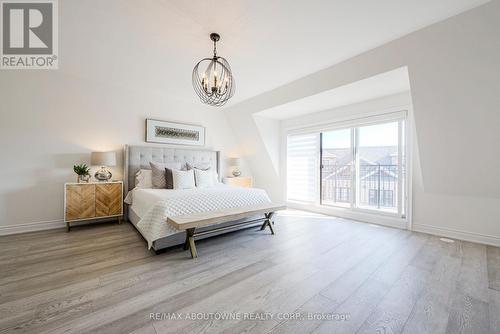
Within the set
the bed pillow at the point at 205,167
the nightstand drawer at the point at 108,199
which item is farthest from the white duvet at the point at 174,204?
the bed pillow at the point at 205,167

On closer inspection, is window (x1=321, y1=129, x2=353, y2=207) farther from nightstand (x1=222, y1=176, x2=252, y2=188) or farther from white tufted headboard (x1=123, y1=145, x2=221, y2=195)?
white tufted headboard (x1=123, y1=145, x2=221, y2=195)

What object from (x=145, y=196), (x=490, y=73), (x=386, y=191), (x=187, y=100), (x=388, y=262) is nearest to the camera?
(x=490, y=73)

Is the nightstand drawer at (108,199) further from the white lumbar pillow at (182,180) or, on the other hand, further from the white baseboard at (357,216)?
the white baseboard at (357,216)

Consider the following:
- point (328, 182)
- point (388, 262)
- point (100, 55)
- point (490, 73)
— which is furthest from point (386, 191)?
point (100, 55)

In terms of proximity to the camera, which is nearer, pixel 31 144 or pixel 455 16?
pixel 455 16

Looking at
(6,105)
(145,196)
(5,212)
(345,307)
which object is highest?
(6,105)

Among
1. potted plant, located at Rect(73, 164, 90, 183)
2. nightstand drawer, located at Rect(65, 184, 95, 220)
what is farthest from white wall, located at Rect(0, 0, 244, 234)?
nightstand drawer, located at Rect(65, 184, 95, 220)

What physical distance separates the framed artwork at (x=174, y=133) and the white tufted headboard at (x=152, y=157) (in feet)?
0.60

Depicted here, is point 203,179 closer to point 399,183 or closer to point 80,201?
point 80,201

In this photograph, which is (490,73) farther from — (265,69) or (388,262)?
(265,69)

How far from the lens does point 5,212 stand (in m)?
2.92

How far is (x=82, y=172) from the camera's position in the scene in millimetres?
3258

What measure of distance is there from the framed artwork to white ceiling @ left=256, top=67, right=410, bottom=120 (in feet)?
4.84

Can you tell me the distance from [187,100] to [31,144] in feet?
8.62
